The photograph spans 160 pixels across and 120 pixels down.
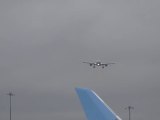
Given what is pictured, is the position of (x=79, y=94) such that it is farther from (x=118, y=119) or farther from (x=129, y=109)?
(x=129, y=109)

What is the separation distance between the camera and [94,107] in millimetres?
33344

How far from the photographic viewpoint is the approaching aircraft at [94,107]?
33.0 metres

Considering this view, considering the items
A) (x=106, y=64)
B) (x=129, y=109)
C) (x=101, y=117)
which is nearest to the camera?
(x=101, y=117)

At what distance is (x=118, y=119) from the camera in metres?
33.1

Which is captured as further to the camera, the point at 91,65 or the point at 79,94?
the point at 91,65

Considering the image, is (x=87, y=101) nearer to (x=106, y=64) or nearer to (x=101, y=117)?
(x=101, y=117)

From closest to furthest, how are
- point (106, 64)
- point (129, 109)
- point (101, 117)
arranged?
point (101, 117), point (106, 64), point (129, 109)

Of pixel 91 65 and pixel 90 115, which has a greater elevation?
pixel 91 65

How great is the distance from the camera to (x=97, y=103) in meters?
33.4

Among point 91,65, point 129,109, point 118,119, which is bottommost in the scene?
point 118,119

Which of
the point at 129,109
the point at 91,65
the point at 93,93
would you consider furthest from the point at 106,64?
the point at 93,93

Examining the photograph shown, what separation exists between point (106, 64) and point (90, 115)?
13239 centimetres

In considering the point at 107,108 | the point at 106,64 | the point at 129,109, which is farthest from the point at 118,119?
the point at 129,109

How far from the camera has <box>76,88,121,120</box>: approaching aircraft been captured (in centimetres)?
3303
